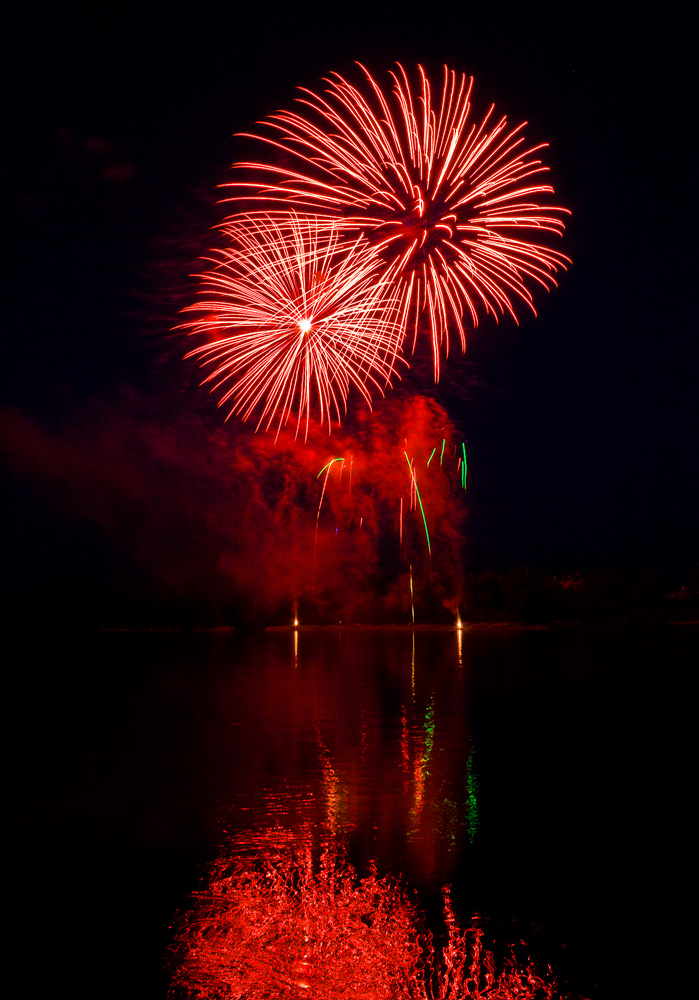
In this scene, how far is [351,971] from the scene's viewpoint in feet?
13.4

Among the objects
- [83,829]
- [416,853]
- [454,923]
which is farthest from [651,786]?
[83,829]

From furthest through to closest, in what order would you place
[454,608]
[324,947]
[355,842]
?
[454,608] < [355,842] < [324,947]

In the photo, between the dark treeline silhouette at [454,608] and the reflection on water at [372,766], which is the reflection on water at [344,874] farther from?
the dark treeline silhouette at [454,608]

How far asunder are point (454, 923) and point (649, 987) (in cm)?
110

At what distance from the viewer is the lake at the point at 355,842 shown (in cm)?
432

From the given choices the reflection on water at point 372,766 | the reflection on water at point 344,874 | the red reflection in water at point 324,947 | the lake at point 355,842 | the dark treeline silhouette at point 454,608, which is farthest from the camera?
the dark treeline silhouette at point 454,608

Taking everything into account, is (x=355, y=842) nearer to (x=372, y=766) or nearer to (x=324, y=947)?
(x=324, y=947)

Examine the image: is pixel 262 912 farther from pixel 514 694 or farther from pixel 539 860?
pixel 514 694

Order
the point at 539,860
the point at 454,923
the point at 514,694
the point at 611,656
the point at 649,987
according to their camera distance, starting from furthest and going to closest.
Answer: the point at 611,656 → the point at 514,694 → the point at 539,860 → the point at 454,923 → the point at 649,987

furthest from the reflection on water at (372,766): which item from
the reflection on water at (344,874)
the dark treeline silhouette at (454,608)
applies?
the dark treeline silhouette at (454,608)

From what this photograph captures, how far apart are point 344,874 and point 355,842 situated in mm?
765

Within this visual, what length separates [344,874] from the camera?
554 centimetres

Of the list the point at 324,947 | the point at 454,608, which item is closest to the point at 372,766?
the point at 324,947

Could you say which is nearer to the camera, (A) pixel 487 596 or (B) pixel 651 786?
(B) pixel 651 786
